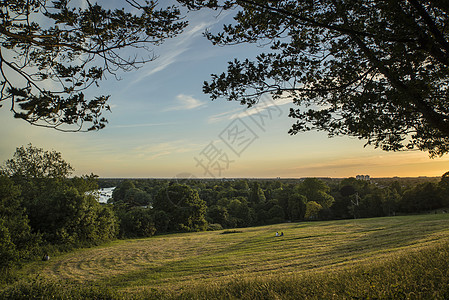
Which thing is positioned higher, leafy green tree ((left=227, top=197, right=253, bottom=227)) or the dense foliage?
the dense foliage

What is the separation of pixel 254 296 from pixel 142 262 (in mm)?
20296

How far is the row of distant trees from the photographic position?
1074 inches

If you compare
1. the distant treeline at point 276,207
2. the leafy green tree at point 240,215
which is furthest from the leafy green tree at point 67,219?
the leafy green tree at point 240,215

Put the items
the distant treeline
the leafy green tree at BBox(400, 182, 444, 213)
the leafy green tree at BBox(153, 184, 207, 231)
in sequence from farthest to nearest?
the leafy green tree at BBox(153, 184, 207, 231)
the leafy green tree at BBox(400, 182, 444, 213)
the distant treeline

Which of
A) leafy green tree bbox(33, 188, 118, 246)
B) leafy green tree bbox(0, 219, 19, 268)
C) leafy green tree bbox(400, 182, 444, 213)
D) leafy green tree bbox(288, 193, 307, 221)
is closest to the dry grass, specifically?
leafy green tree bbox(0, 219, 19, 268)

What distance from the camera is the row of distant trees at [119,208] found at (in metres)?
27.3

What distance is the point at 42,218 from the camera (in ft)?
103

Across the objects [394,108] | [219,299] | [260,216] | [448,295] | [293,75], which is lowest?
[260,216]

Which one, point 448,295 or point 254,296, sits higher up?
point 448,295

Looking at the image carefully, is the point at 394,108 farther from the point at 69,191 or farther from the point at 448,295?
the point at 69,191

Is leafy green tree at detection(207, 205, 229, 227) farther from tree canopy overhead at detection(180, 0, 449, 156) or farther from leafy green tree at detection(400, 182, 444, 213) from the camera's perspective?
tree canopy overhead at detection(180, 0, 449, 156)

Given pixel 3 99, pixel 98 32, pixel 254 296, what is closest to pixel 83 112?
pixel 3 99

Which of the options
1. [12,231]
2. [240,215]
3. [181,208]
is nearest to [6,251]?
[12,231]

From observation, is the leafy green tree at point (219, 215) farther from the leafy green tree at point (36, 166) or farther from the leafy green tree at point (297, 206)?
the leafy green tree at point (36, 166)
